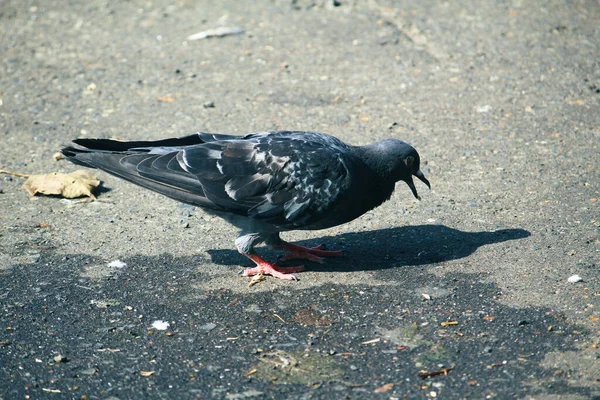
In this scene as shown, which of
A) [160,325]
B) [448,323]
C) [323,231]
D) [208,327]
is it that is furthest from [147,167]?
[448,323]

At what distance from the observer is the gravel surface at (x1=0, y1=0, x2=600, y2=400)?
414 cm

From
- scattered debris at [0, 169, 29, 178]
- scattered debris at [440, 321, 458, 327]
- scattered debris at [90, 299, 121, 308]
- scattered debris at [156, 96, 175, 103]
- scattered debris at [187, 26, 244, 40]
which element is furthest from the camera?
scattered debris at [187, 26, 244, 40]

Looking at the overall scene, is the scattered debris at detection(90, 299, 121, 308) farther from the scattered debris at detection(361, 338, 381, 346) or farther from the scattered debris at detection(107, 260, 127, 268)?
the scattered debris at detection(361, 338, 381, 346)

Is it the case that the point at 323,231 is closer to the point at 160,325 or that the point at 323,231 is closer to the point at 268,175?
→ the point at 268,175

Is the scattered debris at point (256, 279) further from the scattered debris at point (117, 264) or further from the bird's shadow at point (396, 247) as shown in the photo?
the scattered debris at point (117, 264)

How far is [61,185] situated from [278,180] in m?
2.20

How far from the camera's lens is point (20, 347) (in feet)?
14.2

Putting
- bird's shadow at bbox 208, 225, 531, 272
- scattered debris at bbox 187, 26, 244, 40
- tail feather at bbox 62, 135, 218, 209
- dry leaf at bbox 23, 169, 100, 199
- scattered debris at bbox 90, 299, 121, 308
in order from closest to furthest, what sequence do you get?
scattered debris at bbox 90, 299, 121, 308 → tail feather at bbox 62, 135, 218, 209 → bird's shadow at bbox 208, 225, 531, 272 → dry leaf at bbox 23, 169, 100, 199 → scattered debris at bbox 187, 26, 244, 40

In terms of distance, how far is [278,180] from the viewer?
16.6 feet

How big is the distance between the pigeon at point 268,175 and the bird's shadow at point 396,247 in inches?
9.0

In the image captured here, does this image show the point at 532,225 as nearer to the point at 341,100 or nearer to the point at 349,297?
the point at 349,297

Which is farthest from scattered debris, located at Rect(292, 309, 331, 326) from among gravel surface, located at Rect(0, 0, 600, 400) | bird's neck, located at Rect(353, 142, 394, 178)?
bird's neck, located at Rect(353, 142, 394, 178)

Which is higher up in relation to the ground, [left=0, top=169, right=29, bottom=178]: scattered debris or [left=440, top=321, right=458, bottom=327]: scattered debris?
[left=440, top=321, right=458, bottom=327]: scattered debris

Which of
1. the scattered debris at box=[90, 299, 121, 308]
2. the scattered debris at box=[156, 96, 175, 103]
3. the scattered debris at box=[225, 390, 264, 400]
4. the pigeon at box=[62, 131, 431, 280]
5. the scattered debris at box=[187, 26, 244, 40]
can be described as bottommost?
the scattered debris at box=[90, 299, 121, 308]
